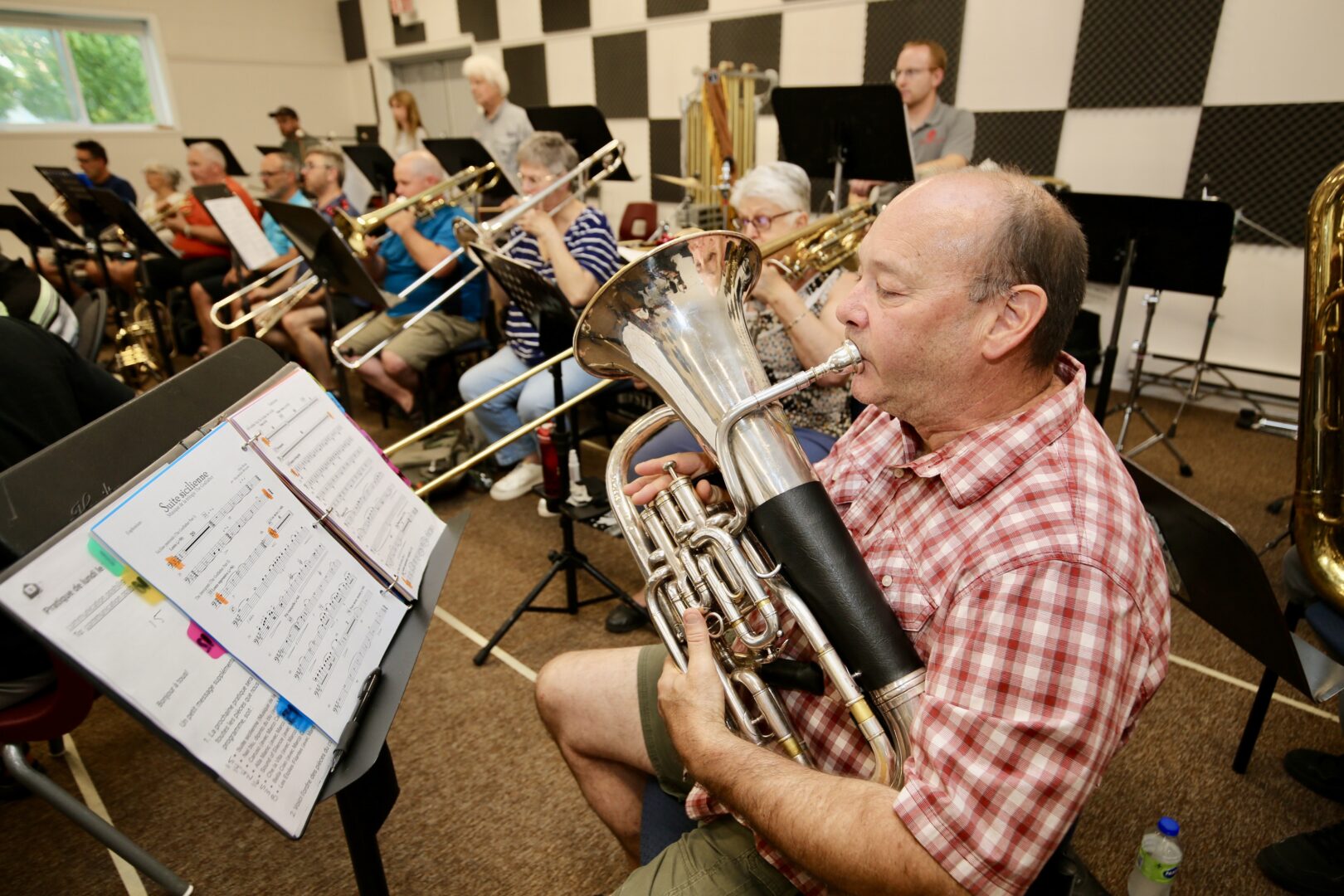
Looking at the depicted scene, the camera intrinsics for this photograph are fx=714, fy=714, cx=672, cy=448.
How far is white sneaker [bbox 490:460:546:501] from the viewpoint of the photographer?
132 inches

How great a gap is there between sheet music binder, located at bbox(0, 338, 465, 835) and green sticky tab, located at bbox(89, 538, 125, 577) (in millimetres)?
26

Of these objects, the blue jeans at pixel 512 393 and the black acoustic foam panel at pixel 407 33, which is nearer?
the blue jeans at pixel 512 393

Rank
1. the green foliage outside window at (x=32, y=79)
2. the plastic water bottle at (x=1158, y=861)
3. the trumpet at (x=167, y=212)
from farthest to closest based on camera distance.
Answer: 1. the green foliage outside window at (x=32, y=79)
2. the trumpet at (x=167, y=212)
3. the plastic water bottle at (x=1158, y=861)

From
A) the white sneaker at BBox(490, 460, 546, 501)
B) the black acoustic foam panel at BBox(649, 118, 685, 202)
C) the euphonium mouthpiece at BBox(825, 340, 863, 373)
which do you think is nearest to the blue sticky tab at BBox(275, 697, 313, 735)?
the euphonium mouthpiece at BBox(825, 340, 863, 373)

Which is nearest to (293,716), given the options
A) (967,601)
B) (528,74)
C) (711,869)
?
(711,869)

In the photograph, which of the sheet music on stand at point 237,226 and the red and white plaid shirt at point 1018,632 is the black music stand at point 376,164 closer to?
the sheet music on stand at point 237,226

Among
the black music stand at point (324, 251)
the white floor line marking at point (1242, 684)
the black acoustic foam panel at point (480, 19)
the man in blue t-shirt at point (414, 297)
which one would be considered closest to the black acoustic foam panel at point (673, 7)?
the black acoustic foam panel at point (480, 19)

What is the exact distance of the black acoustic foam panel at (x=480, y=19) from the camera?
7.09 metres

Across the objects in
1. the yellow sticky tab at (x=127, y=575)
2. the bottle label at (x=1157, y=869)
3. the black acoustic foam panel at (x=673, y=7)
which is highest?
the black acoustic foam panel at (x=673, y=7)

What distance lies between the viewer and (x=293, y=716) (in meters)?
0.88

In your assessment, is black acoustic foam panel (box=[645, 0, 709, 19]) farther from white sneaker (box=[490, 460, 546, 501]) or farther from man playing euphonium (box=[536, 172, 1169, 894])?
man playing euphonium (box=[536, 172, 1169, 894])

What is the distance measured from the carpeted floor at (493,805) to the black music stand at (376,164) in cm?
381

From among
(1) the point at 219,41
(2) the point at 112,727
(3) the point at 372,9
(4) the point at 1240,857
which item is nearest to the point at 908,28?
(4) the point at 1240,857

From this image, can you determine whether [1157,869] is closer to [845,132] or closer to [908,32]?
[845,132]
